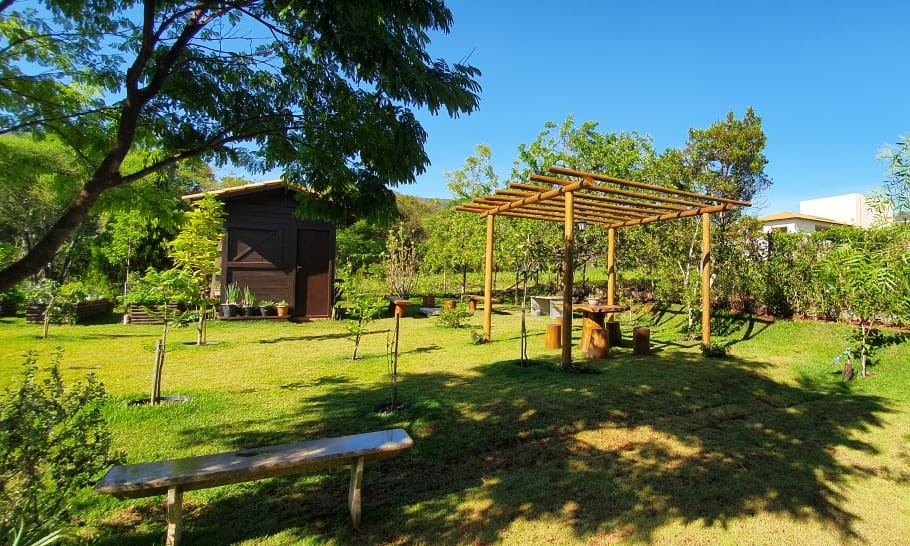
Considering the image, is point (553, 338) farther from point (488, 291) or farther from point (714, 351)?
point (714, 351)

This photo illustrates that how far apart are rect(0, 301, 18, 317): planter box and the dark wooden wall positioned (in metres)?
4.95

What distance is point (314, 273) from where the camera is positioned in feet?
42.3

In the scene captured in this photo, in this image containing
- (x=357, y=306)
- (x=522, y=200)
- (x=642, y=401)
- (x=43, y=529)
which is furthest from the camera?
(x=522, y=200)

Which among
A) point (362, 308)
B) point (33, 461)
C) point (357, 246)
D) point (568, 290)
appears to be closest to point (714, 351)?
point (568, 290)

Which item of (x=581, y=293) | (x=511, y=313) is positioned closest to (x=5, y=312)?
(x=511, y=313)

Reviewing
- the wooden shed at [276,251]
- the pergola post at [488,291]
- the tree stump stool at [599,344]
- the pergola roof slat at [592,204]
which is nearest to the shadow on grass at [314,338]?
the pergola post at [488,291]

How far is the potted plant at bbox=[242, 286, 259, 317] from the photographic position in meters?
11.8

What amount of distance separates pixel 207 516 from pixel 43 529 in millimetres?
840

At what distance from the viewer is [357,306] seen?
6984 mm

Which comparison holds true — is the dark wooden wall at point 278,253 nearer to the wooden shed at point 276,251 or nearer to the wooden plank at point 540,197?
the wooden shed at point 276,251

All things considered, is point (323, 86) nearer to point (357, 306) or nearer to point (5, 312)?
point (357, 306)

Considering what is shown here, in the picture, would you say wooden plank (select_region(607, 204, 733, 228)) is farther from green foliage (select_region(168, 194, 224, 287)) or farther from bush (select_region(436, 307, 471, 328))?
green foliage (select_region(168, 194, 224, 287))

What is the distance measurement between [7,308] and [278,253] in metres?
6.50

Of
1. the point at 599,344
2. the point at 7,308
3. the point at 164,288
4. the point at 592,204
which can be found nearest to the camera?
the point at 164,288
